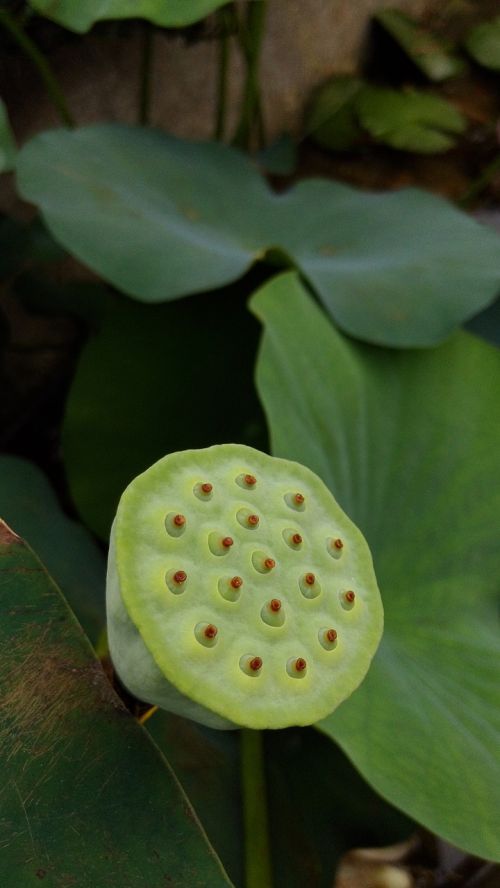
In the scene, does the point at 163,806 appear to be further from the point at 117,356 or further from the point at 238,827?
the point at 117,356

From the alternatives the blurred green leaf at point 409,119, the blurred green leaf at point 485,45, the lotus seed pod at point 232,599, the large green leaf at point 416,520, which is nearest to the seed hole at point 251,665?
the lotus seed pod at point 232,599

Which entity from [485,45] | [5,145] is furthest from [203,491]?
[485,45]

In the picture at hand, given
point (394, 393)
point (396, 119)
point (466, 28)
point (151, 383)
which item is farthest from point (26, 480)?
point (466, 28)

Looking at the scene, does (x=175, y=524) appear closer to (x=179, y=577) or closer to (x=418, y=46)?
(x=179, y=577)

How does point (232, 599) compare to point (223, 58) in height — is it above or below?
above

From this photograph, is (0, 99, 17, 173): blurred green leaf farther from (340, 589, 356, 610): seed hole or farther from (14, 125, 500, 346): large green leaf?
(340, 589, 356, 610): seed hole
